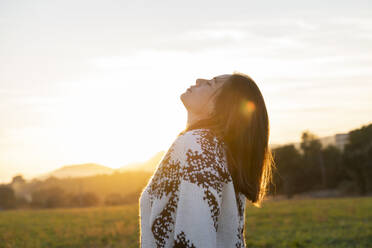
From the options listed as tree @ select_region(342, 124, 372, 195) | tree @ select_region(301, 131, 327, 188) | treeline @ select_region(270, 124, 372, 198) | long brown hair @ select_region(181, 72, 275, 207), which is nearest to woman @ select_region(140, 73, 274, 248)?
long brown hair @ select_region(181, 72, 275, 207)

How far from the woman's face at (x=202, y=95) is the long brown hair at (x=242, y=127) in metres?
0.04

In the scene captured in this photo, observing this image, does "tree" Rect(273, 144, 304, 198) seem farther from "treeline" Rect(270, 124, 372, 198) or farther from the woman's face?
the woman's face

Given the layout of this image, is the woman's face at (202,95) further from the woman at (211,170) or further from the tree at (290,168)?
the tree at (290,168)

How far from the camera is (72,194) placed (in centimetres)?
5197

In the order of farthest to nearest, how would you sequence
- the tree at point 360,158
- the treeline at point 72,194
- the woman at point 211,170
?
the treeline at point 72,194 → the tree at point 360,158 → the woman at point 211,170

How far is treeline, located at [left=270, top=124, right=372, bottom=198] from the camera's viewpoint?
43719 mm

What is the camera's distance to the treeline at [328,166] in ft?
143

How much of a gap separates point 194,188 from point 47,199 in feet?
176

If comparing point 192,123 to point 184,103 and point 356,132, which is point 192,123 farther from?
point 356,132

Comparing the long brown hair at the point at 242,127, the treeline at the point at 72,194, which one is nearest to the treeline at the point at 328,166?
the treeline at the point at 72,194

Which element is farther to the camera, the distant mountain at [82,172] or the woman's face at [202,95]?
the distant mountain at [82,172]

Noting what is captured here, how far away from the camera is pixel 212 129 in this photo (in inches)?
84.8

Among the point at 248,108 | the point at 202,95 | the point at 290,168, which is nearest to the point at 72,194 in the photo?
the point at 290,168

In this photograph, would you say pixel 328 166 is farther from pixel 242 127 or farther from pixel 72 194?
pixel 242 127
